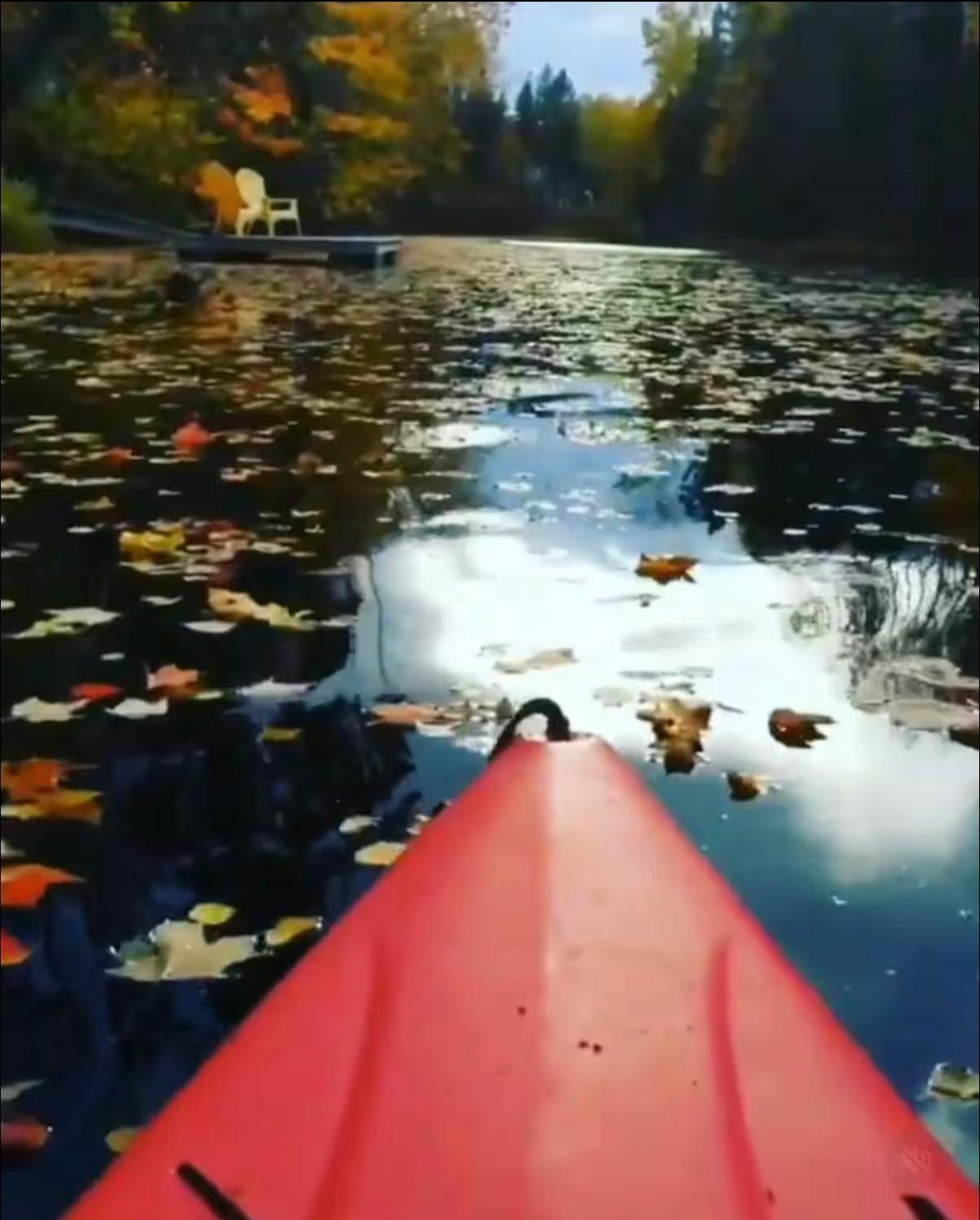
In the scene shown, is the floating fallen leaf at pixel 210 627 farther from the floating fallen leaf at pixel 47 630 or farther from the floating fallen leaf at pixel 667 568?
the floating fallen leaf at pixel 667 568

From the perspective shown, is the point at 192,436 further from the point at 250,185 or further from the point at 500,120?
the point at 500,120

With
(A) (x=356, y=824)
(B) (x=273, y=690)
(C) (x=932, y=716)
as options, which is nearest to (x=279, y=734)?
(B) (x=273, y=690)

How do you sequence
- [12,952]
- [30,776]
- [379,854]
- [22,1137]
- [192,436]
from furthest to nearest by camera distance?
[192,436], [30,776], [379,854], [12,952], [22,1137]

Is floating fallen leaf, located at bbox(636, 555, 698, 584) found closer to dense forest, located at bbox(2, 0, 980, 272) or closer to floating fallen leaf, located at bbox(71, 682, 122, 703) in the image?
dense forest, located at bbox(2, 0, 980, 272)

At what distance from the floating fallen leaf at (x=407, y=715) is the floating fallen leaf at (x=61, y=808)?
329 mm

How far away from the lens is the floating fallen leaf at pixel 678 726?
171 centimetres

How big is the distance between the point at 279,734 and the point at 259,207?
660mm

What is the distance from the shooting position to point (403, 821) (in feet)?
5.19

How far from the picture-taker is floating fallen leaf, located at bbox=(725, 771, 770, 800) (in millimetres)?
1650

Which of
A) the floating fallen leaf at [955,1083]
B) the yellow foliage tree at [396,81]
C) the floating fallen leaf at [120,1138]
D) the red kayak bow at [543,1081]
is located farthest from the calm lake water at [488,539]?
the red kayak bow at [543,1081]

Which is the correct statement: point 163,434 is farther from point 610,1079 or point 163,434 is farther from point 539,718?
point 610,1079

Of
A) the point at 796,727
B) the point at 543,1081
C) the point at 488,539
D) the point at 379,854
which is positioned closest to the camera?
the point at 543,1081

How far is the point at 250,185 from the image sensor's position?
1.90 meters

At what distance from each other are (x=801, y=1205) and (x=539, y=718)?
3.98ft
